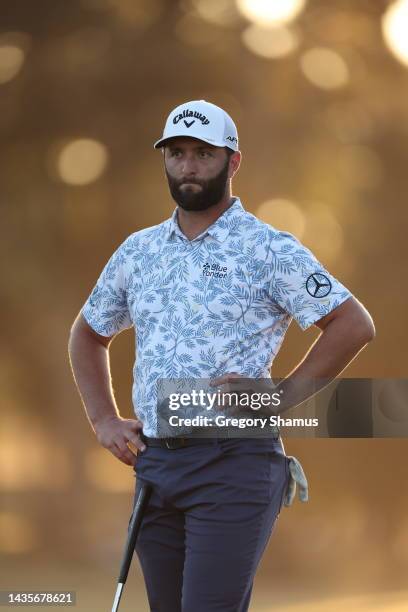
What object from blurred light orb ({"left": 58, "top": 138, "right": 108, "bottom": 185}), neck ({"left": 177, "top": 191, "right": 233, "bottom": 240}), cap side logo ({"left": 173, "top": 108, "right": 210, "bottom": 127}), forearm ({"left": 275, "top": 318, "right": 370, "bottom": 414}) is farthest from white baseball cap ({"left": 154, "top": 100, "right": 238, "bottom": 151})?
blurred light orb ({"left": 58, "top": 138, "right": 108, "bottom": 185})

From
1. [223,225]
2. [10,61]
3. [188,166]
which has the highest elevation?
[10,61]

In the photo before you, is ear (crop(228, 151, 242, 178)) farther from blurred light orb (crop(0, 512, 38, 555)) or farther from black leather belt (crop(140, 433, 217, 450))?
blurred light orb (crop(0, 512, 38, 555))

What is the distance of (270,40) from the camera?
13.0 ft

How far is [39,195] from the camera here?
13.2 feet

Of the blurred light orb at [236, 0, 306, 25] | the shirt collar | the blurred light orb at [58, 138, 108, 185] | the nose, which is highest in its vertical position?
the blurred light orb at [236, 0, 306, 25]

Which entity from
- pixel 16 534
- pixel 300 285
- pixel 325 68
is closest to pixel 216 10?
pixel 325 68

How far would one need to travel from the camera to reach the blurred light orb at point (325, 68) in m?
3.93

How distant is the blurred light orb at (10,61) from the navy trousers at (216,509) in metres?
2.41

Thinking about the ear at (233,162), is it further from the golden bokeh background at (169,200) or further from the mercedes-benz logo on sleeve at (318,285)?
the golden bokeh background at (169,200)

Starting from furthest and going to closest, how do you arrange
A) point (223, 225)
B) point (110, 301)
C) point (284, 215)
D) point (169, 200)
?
point (169, 200) < point (284, 215) < point (110, 301) < point (223, 225)

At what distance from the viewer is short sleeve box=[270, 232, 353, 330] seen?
74.0 inches

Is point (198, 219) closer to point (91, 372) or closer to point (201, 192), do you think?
point (201, 192)

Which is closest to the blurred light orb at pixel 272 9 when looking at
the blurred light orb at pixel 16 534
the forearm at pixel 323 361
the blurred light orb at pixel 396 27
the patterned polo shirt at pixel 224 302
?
the blurred light orb at pixel 396 27

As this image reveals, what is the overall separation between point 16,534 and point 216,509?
7.59 ft
